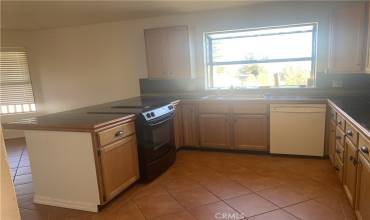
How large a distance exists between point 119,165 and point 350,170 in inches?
83.2

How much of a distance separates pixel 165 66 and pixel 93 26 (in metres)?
1.74

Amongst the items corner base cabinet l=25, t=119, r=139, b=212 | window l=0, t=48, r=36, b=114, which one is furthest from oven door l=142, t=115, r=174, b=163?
window l=0, t=48, r=36, b=114

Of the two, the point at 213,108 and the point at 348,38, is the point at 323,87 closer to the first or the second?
the point at 348,38

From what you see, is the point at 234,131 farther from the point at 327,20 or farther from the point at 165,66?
the point at 327,20

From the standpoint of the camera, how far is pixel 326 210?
7.25 feet

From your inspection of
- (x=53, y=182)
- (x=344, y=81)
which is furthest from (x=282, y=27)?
(x=53, y=182)

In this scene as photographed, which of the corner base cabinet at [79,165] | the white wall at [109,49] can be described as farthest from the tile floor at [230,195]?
Answer: the white wall at [109,49]

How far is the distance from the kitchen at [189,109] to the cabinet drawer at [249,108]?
15mm

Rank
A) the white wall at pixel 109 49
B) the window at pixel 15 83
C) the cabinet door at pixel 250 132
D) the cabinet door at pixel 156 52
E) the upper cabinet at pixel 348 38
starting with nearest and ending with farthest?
the upper cabinet at pixel 348 38
the cabinet door at pixel 250 132
the white wall at pixel 109 49
the cabinet door at pixel 156 52
the window at pixel 15 83

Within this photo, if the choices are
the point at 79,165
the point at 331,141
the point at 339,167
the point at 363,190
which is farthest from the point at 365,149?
the point at 79,165

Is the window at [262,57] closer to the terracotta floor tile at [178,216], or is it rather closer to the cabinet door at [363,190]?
the cabinet door at [363,190]

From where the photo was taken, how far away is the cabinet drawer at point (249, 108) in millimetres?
3511

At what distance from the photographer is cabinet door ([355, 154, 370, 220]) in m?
1.72

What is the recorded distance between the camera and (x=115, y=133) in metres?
2.47
